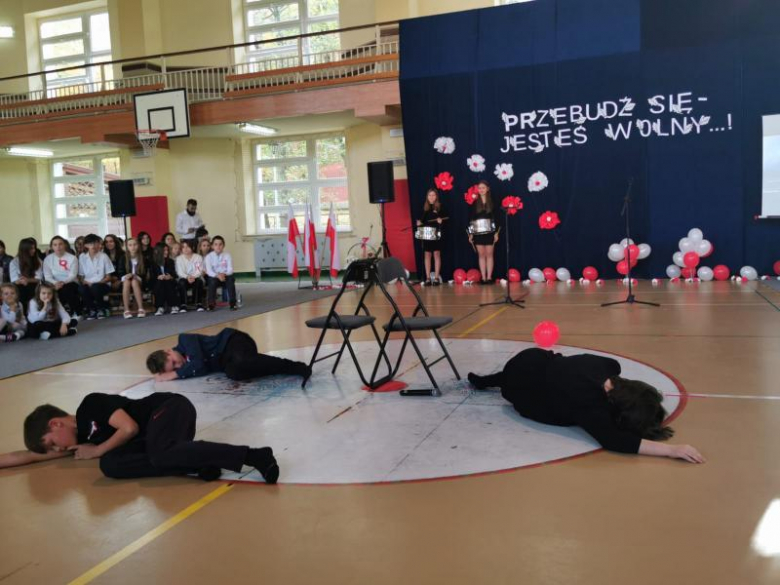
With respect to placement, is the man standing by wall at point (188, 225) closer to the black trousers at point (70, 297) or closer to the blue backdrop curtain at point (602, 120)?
the black trousers at point (70, 297)

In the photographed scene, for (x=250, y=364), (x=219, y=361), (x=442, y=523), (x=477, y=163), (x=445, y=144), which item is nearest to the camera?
(x=442, y=523)

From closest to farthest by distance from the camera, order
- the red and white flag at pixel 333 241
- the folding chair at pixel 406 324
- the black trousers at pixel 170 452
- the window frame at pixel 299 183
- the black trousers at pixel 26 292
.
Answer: the black trousers at pixel 170 452 < the folding chair at pixel 406 324 < the black trousers at pixel 26 292 < the red and white flag at pixel 333 241 < the window frame at pixel 299 183

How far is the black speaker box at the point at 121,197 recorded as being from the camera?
464 inches

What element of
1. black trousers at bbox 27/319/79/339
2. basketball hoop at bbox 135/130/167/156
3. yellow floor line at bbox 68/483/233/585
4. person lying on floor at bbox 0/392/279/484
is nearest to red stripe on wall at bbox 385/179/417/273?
basketball hoop at bbox 135/130/167/156

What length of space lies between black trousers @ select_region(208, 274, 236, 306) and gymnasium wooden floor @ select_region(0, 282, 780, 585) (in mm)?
5667

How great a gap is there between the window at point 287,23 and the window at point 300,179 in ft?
6.66

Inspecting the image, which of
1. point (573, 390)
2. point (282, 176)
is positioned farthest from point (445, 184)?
point (573, 390)

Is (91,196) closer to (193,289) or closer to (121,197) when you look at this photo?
(121,197)

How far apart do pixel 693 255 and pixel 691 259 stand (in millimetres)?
67

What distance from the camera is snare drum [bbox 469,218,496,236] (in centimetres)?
1062

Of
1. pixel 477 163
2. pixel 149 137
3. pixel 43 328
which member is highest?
pixel 149 137

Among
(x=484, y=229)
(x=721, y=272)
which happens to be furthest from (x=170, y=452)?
(x=721, y=272)

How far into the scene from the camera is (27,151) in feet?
51.6

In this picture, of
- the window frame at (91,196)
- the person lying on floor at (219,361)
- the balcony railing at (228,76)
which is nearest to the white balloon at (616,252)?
the balcony railing at (228,76)
